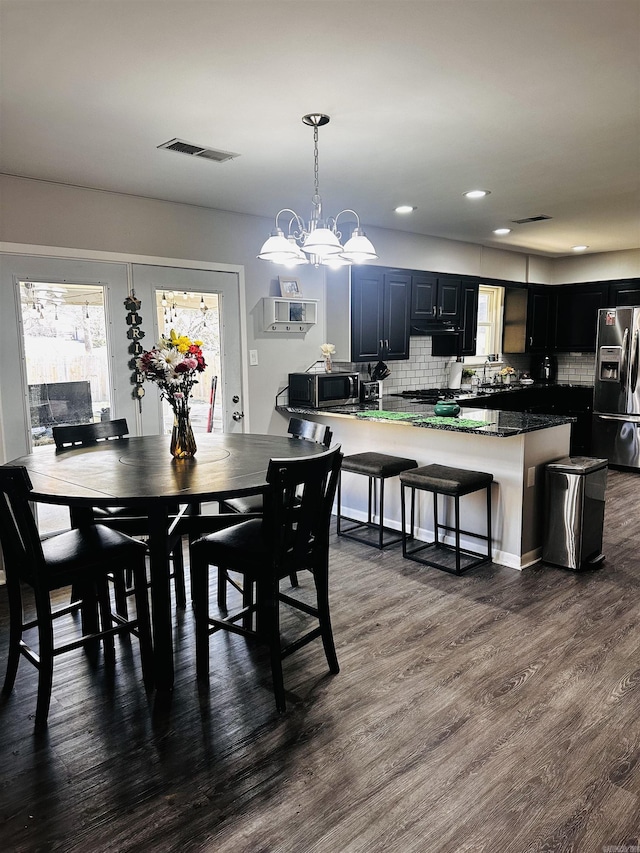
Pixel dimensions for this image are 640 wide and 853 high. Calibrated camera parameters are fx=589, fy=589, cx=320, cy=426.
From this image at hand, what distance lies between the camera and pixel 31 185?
12.0 ft

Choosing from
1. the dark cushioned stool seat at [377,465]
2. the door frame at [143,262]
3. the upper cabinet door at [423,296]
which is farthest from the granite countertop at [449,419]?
the upper cabinet door at [423,296]

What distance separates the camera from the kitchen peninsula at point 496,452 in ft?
12.5

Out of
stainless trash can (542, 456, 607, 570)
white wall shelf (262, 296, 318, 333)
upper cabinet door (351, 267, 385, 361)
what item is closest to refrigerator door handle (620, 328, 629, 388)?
upper cabinet door (351, 267, 385, 361)

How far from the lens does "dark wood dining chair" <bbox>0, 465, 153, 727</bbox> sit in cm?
224

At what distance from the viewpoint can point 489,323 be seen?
7457 millimetres

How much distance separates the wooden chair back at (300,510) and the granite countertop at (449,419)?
4.92 feet

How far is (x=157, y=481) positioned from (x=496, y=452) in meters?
2.34

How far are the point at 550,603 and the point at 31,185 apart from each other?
4.00 meters

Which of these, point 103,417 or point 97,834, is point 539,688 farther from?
point 103,417

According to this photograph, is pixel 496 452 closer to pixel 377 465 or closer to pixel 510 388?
pixel 377 465

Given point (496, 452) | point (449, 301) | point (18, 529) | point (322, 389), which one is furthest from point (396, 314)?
point (18, 529)

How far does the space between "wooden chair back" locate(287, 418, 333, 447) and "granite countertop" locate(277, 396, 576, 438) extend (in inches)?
33.1

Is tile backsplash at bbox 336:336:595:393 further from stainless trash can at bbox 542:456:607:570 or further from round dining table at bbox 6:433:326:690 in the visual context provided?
round dining table at bbox 6:433:326:690

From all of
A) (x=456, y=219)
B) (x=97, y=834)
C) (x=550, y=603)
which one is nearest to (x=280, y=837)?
(x=97, y=834)
